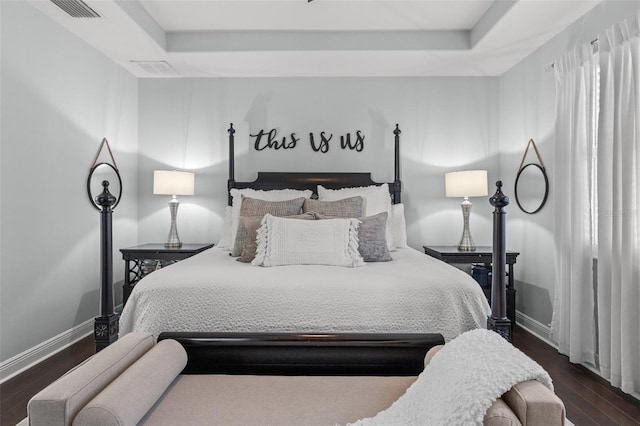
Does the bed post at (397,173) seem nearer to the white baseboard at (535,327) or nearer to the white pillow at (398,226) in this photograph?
the white pillow at (398,226)

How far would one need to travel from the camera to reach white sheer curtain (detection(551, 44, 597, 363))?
9.43 feet

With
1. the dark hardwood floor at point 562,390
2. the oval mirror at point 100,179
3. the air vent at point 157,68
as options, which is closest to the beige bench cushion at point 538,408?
the dark hardwood floor at point 562,390

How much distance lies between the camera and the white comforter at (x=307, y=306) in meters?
2.09

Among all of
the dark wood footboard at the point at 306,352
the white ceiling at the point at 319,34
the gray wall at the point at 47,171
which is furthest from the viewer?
the white ceiling at the point at 319,34

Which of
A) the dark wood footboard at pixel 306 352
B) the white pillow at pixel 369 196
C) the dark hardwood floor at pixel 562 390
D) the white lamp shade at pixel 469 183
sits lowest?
the dark hardwood floor at pixel 562 390

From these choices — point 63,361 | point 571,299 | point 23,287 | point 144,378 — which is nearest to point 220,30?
point 23,287

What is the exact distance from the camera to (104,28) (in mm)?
3262

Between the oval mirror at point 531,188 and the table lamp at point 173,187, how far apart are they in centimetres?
318

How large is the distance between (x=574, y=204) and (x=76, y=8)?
381 cm

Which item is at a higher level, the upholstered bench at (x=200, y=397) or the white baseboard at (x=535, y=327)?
the upholstered bench at (x=200, y=397)

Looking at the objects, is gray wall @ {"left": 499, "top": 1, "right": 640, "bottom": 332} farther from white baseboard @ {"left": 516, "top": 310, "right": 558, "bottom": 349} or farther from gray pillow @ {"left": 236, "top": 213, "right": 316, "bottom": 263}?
gray pillow @ {"left": 236, "top": 213, "right": 316, "bottom": 263}

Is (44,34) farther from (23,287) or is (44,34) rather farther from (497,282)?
(497,282)

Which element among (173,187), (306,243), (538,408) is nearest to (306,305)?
(306,243)

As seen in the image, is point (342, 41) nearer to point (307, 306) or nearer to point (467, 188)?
point (467, 188)
